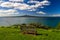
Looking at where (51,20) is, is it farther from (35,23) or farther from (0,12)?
(0,12)

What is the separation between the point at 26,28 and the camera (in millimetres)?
7988

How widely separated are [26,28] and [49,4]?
184 centimetres

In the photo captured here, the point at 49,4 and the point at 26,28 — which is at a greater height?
the point at 49,4

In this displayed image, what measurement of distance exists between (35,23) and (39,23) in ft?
0.71

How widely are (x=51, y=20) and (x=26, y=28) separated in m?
1.62

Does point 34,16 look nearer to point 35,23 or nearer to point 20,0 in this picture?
point 35,23

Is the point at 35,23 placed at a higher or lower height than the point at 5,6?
lower

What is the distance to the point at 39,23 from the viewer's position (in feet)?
29.6

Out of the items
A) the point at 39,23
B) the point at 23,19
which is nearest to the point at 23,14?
the point at 23,19

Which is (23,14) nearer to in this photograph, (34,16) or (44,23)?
(34,16)

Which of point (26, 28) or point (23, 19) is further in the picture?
point (23, 19)

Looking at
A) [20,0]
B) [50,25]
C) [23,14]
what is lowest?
[50,25]

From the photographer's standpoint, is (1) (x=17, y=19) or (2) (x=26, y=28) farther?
(1) (x=17, y=19)

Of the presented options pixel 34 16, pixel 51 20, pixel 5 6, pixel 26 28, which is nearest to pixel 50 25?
pixel 51 20
